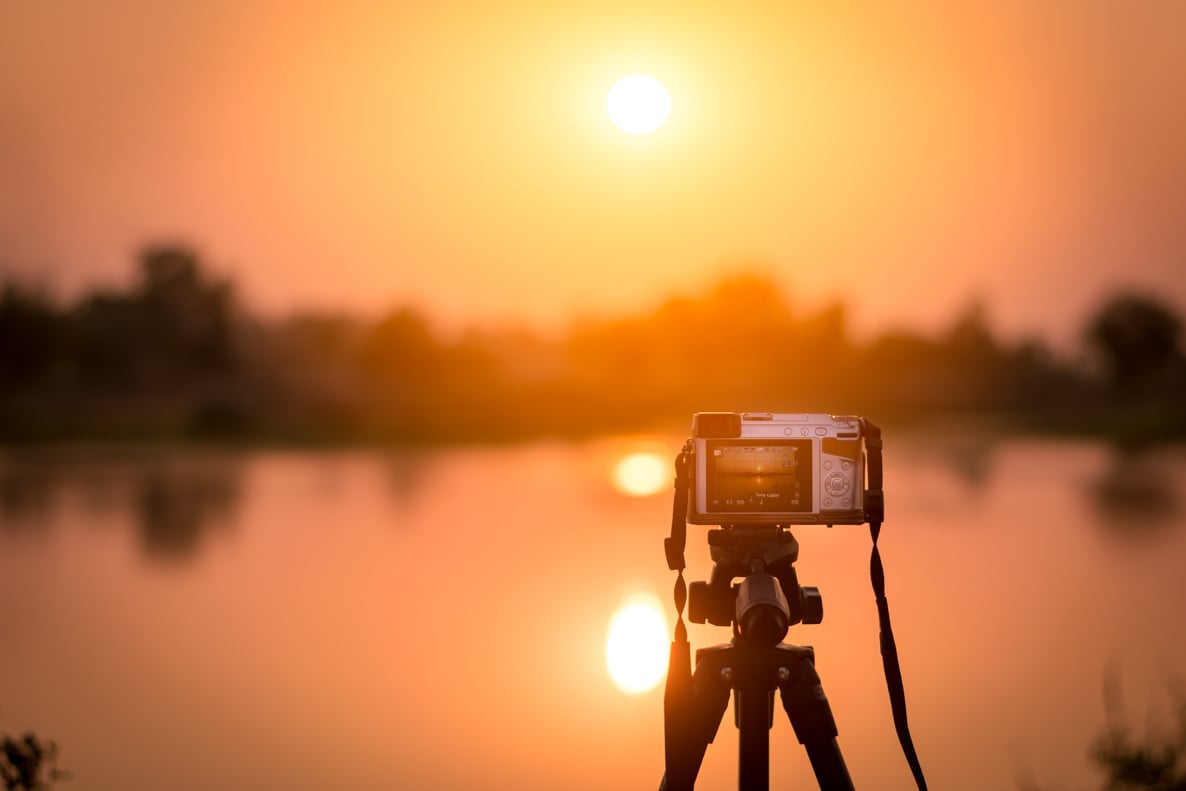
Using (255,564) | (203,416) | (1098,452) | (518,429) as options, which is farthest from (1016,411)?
(255,564)

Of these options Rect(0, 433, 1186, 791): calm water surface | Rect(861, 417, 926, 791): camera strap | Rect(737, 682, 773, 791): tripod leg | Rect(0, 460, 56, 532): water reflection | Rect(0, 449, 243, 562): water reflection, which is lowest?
Rect(0, 460, 56, 532): water reflection

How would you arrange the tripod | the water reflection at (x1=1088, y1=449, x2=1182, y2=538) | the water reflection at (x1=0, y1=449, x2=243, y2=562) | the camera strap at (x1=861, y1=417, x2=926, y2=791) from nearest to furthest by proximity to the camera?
the camera strap at (x1=861, y1=417, x2=926, y2=791) < the tripod < the water reflection at (x1=1088, y1=449, x2=1182, y2=538) < the water reflection at (x1=0, y1=449, x2=243, y2=562)

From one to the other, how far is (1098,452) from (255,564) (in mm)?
23878

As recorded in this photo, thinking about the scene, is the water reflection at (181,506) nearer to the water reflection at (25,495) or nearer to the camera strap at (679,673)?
the water reflection at (25,495)

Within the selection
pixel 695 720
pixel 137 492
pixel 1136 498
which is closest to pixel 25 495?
pixel 137 492

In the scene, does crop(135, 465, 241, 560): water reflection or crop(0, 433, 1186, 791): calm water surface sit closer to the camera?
crop(0, 433, 1186, 791): calm water surface

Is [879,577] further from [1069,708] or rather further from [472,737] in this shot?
[1069,708]

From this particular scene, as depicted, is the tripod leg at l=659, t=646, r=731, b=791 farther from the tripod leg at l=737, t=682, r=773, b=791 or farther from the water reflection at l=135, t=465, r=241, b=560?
the water reflection at l=135, t=465, r=241, b=560

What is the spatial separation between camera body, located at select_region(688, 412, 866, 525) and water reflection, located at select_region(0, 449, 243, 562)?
1025 centimetres

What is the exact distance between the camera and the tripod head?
2199mm

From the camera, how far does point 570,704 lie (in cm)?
583

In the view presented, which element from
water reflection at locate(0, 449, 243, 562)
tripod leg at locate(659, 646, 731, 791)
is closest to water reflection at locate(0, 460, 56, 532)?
water reflection at locate(0, 449, 243, 562)

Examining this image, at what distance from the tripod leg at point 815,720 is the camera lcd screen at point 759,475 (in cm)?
29

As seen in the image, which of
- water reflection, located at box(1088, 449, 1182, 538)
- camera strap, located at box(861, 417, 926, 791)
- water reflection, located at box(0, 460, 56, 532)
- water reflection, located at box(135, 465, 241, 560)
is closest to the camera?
camera strap, located at box(861, 417, 926, 791)
